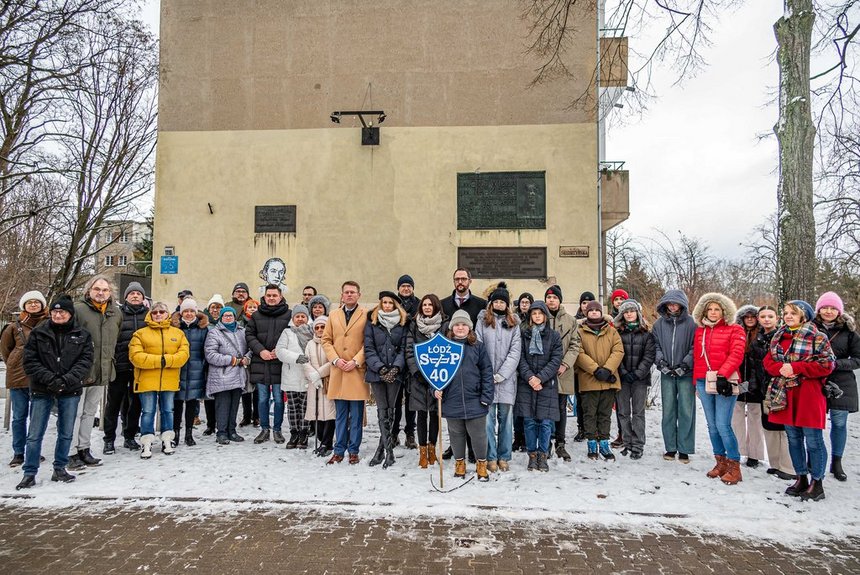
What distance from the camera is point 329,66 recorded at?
12.2m

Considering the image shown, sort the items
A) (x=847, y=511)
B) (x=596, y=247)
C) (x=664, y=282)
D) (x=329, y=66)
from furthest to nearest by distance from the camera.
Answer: (x=664, y=282), (x=329, y=66), (x=596, y=247), (x=847, y=511)

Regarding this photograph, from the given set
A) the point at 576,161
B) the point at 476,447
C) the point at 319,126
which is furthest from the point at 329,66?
the point at 476,447

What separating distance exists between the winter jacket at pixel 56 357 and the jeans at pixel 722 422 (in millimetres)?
6859

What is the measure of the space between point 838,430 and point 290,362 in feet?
21.0

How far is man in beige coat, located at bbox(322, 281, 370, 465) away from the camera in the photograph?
21.6ft

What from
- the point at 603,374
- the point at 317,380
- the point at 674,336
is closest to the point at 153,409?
the point at 317,380

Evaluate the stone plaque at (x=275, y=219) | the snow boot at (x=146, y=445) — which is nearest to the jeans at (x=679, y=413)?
the snow boot at (x=146, y=445)

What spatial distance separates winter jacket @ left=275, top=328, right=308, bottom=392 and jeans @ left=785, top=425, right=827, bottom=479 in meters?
5.57

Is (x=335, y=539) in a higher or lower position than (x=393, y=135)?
lower

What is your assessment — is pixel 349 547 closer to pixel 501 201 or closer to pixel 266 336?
pixel 266 336

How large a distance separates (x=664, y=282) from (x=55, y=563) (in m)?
32.9

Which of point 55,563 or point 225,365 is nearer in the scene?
point 55,563

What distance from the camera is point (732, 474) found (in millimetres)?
5902

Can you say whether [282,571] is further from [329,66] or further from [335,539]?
[329,66]
